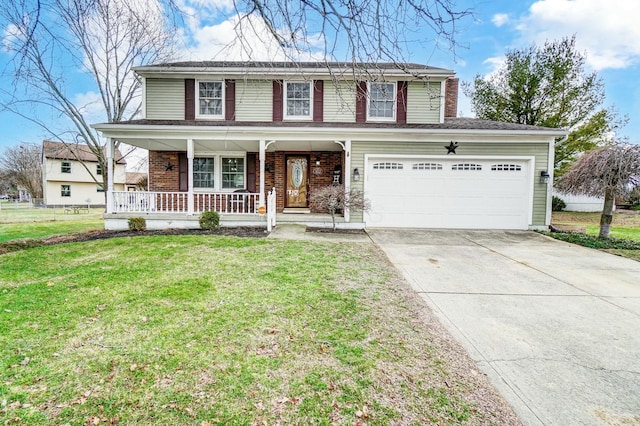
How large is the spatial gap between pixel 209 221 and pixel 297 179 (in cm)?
383

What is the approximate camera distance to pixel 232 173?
38.8 ft

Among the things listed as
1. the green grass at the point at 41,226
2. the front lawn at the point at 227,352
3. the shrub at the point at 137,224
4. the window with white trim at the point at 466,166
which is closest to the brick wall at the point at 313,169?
the window with white trim at the point at 466,166

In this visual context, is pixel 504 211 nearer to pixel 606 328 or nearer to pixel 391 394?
pixel 606 328

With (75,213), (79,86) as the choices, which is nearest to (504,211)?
(79,86)

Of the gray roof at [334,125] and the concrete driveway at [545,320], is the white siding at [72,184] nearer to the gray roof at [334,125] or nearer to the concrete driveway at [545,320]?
the gray roof at [334,125]

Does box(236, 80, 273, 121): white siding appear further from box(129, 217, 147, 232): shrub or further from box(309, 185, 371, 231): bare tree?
box(129, 217, 147, 232): shrub

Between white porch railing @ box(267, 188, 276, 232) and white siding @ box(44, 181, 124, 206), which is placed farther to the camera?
white siding @ box(44, 181, 124, 206)

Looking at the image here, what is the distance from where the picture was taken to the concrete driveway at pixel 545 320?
2.22 m

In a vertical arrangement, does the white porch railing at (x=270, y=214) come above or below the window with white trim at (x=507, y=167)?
below

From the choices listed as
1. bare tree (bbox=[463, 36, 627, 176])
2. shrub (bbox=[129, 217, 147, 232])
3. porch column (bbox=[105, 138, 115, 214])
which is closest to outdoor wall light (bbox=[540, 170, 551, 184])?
bare tree (bbox=[463, 36, 627, 176])

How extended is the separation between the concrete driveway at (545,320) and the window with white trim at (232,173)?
7121mm

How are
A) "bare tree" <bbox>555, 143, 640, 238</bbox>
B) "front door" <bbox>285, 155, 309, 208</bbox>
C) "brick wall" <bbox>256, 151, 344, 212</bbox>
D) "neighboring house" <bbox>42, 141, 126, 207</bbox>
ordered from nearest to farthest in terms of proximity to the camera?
"bare tree" <bbox>555, 143, 640, 238</bbox>
"brick wall" <bbox>256, 151, 344, 212</bbox>
"front door" <bbox>285, 155, 309, 208</bbox>
"neighboring house" <bbox>42, 141, 126, 207</bbox>

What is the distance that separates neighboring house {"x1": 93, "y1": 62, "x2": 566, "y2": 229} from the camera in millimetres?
9422

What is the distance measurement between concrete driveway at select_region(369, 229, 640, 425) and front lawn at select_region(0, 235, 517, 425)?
1.09ft
